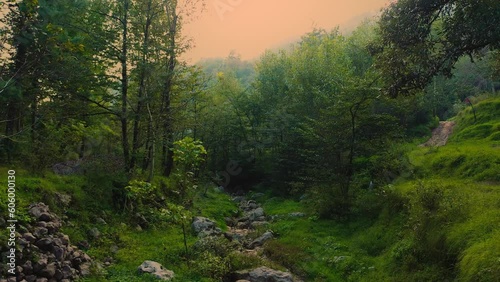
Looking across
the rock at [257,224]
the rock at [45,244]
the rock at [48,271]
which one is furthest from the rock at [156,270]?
the rock at [257,224]

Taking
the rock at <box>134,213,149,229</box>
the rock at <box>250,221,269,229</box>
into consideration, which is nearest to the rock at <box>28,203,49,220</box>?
the rock at <box>134,213,149,229</box>

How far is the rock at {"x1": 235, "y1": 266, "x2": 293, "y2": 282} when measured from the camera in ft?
37.7

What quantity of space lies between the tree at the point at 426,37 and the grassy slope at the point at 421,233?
4.14m

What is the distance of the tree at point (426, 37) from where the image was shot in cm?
1028

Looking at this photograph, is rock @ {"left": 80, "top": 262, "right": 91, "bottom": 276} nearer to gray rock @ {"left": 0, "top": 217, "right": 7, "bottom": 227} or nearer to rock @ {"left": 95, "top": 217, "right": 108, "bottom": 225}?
gray rock @ {"left": 0, "top": 217, "right": 7, "bottom": 227}

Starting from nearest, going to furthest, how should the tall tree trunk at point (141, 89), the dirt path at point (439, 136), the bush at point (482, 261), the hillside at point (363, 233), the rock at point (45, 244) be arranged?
1. the bush at point (482, 261)
2. the rock at point (45, 244)
3. the hillside at point (363, 233)
4. the tall tree trunk at point (141, 89)
5. the dirt path at point (439, 136)

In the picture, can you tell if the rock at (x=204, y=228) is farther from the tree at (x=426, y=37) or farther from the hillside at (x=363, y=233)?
the tree at (x=426, y=37)

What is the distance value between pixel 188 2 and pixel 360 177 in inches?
633

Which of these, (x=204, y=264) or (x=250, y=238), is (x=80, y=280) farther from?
(x=250, y=238)

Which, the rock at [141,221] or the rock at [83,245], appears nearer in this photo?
the rock at [83,245]

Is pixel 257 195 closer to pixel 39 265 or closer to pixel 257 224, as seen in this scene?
pixel 257 224

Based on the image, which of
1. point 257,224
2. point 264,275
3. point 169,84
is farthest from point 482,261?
point 169,84

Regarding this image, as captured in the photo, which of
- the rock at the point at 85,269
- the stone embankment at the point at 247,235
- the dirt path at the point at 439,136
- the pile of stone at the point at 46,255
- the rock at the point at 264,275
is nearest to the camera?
the pile of stone at the point at 46,255

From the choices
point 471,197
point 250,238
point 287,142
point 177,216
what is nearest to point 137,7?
point 177,216
